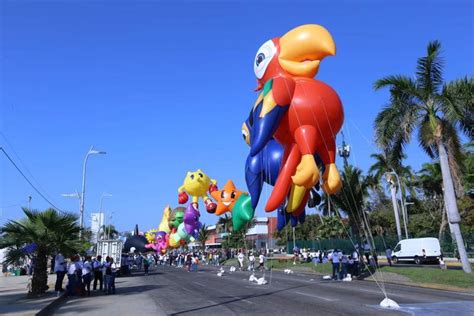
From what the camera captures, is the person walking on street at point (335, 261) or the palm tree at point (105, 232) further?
the palm tree at point (105, 232)

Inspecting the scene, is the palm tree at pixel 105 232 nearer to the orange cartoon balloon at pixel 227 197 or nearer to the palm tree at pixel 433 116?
the orange cartoon balloon at pixel 227 197

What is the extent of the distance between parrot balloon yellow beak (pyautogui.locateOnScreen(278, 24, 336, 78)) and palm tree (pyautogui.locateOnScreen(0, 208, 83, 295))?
34.1 ft

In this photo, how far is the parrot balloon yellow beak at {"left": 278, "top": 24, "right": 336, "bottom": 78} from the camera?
1453 cm

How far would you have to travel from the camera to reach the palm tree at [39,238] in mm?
16706

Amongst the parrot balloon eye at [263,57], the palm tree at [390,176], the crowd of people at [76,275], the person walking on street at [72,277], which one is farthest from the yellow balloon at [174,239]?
the parrot balloon eye at [263,57]

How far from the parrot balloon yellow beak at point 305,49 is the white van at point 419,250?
952 inches

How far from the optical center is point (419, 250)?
3472cm

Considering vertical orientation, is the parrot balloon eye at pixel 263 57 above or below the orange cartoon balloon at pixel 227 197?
above

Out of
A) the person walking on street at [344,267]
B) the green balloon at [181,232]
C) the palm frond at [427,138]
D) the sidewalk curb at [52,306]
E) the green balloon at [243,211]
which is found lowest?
the sidewalk curb at [52,306]

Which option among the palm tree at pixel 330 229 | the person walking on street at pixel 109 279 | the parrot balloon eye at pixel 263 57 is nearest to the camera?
the parrot balloon eye at pixel 263 57

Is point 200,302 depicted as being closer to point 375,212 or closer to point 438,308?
point 438,308

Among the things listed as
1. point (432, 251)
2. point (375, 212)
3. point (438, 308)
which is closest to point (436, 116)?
point (438, 308)

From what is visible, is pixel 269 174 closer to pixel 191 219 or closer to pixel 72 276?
pixel 72 276

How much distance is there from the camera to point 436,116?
69.5ft
